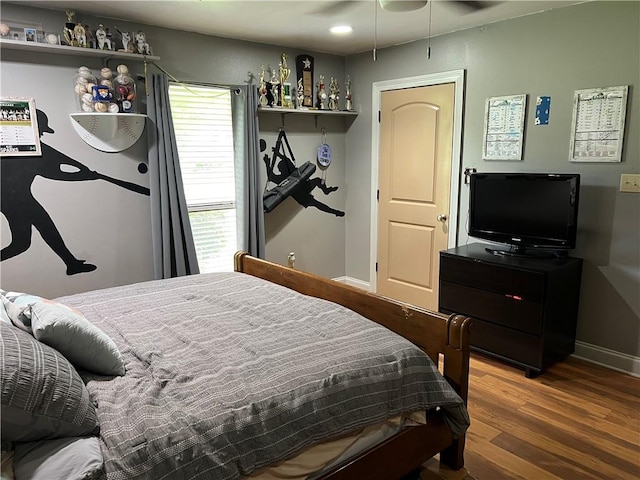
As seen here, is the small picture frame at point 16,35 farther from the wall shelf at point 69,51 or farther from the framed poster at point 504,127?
the framed poster at point 504,127

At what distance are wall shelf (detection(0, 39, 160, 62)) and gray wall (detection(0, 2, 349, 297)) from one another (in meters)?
0.05

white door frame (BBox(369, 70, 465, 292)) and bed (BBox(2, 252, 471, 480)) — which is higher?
white door frame (BBox(369, 70, 465, 292))

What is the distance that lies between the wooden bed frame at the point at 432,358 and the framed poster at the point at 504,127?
6.13 ft

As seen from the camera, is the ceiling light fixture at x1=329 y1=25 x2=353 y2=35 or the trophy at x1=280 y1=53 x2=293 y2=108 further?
the trophy at x1=280 y1=53 x2=293 y2=108

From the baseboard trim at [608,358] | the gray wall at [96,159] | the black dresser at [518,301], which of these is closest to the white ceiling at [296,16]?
the gray wall at [96,159]

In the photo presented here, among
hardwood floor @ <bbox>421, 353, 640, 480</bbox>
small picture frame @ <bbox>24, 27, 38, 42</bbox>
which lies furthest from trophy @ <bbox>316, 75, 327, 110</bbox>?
hardwood floor @ <bbox>421, 353, 640, 480</bbox>

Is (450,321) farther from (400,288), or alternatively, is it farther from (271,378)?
(400,288)

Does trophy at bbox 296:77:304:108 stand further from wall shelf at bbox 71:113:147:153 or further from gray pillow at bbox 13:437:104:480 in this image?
gray pillow at bbox 13:437:104:480

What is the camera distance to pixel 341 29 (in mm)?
3535

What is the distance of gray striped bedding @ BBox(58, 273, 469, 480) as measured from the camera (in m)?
1.33

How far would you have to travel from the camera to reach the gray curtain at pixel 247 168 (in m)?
3.76

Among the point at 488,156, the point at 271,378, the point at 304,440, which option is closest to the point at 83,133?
the point at 271,378

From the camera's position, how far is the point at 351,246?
490cm

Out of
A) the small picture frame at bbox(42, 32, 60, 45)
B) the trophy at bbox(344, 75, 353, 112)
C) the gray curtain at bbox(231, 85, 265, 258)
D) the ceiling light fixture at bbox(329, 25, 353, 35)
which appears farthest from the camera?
the trophy at bbox(344, 75, 353, 112)
